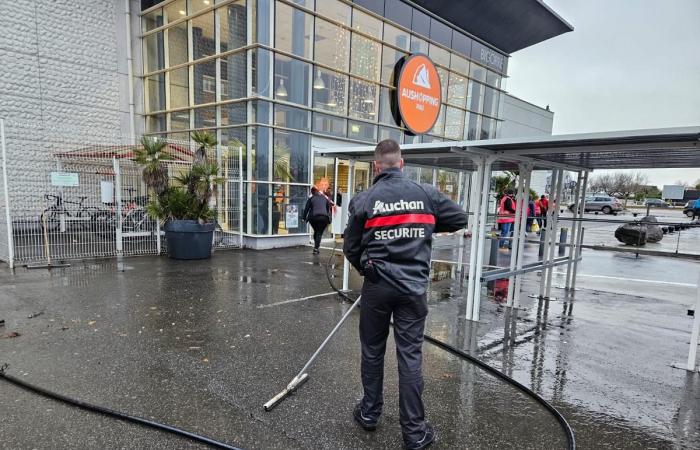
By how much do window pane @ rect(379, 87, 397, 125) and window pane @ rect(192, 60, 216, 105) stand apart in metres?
5.47

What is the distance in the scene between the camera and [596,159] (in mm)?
5461

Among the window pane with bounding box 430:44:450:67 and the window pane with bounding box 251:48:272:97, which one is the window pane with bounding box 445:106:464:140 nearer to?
the window pane with bounding box 430:44:450:67

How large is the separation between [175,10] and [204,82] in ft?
9.56

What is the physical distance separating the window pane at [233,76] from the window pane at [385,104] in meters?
4.94

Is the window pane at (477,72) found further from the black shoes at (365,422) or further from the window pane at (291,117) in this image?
the black shoes at (365,422)

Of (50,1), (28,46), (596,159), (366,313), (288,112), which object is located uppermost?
(50,1)

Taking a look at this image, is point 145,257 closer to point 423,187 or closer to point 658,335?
point 423,187

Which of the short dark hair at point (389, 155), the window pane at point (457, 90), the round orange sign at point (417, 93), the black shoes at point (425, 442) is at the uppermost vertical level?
the window pane at point (457, 90)

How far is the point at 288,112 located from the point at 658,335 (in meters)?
9.26

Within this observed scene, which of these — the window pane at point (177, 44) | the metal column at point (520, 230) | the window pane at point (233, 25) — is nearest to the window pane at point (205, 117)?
the window pane at point (233, 25)

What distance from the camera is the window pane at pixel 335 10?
36.8 ft

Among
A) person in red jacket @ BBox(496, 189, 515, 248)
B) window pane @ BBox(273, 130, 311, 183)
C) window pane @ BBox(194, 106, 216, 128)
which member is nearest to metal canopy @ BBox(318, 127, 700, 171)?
window pane @ BBox(273, 130, 311, 183)

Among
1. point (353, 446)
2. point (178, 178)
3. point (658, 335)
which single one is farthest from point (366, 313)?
point (178, 178)

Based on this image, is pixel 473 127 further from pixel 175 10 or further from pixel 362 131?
pixel 175 10
